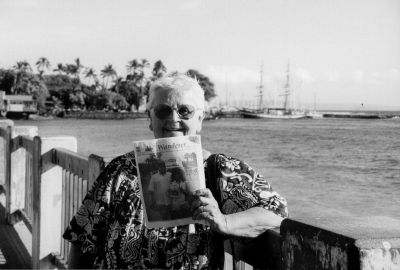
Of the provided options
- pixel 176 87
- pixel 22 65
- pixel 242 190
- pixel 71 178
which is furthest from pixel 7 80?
pixel 242 190

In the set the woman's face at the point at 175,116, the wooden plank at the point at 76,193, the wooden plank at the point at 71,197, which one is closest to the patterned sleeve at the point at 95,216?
the woman's face at the point at 175,116

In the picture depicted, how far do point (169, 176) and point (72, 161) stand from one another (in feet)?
7.04

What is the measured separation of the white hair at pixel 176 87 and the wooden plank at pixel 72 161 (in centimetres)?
140

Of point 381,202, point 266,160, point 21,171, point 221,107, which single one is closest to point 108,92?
point 221,107

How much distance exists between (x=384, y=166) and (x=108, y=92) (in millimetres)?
91410

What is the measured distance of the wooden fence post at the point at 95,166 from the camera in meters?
3.02

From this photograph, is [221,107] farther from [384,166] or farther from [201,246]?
[201,246]

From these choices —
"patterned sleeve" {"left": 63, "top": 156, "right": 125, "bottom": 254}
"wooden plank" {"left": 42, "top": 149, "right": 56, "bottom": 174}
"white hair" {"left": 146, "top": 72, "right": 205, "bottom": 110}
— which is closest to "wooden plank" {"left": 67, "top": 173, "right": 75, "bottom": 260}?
"wooden plank" {"left": 42, "top": 149, "right": 56, "bottom": 174}

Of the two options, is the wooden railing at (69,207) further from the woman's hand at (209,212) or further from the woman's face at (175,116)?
the woman's face at (175,116)

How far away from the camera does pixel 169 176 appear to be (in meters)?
1.90

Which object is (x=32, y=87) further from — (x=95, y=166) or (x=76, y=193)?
(x=95, y=166)

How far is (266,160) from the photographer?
165ft

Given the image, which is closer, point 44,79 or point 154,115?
point 154,115

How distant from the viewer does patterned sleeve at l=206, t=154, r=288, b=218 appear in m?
1.95
